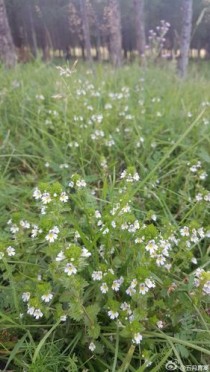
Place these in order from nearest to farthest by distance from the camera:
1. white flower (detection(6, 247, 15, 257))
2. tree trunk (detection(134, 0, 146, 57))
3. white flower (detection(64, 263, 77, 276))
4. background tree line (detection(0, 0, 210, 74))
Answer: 1. white flower (detection(64, 263, 77, 276))
2. white flower (detection(6, 247, 15, 257))
3. background tree line (detection(0, 0, 210, 74))
4. tree trunk (detection(134, 0, 146, 57))

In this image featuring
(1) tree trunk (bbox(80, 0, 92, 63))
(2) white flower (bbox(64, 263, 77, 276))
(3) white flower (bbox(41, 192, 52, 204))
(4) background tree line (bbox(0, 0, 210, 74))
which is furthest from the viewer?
(4) background tree line (bbox(0, 0, 210, 74))

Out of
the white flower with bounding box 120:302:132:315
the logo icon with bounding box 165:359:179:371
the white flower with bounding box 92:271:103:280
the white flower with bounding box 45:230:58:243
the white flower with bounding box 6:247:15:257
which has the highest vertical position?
the white flower with bounding box 45:230:58:243

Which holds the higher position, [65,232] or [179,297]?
[65,232]

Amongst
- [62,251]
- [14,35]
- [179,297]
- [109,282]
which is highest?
[14,35]

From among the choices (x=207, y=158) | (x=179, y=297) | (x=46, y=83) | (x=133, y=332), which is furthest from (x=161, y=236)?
(x=46, y=83)

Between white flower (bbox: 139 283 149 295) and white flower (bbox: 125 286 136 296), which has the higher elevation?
white flower (bbox: 139 283 149 295)

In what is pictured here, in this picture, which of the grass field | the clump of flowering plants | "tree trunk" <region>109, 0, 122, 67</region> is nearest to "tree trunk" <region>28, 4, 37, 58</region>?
"tree trunk" <region>109, 0, 122, 67</region>

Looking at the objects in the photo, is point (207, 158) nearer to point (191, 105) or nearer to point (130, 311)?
point (191, 105)

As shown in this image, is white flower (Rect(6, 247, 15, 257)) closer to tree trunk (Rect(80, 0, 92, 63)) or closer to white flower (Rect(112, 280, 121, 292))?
white flower (Rect(112, 280, 121, 292))
